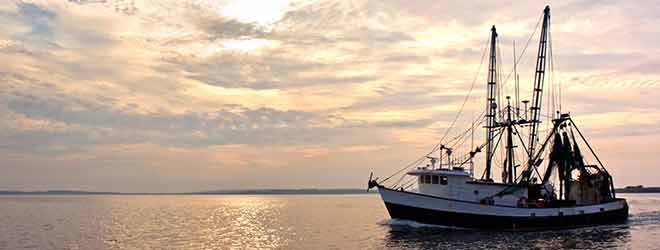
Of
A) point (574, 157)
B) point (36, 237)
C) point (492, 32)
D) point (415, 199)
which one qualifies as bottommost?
point (36, 237)

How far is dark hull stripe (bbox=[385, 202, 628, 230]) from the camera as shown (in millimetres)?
53250

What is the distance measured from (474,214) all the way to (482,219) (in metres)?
0.94

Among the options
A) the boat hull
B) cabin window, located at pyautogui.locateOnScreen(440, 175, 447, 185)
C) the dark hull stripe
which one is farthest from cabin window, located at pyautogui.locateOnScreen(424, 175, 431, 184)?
the dark hull stripe

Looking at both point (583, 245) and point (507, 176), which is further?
point (507, 176)

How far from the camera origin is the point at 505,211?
5381cm

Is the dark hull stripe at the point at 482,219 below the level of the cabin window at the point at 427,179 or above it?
below

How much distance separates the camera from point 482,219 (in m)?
53.4

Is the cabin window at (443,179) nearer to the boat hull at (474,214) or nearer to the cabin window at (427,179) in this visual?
the cabin window at (427,179)

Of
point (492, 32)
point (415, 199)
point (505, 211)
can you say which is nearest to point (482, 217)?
point (505, 211)

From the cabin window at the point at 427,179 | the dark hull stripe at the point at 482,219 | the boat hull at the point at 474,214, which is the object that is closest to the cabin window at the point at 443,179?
the cabin window at the point at 427,179

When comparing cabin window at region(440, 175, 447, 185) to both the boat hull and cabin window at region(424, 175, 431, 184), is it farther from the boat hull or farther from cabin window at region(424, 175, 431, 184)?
the boat hull

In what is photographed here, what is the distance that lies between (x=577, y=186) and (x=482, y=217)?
1643 centimetres

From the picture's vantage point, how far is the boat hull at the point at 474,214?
53.0 meters

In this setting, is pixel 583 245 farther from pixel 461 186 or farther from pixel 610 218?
pixel 610 218
